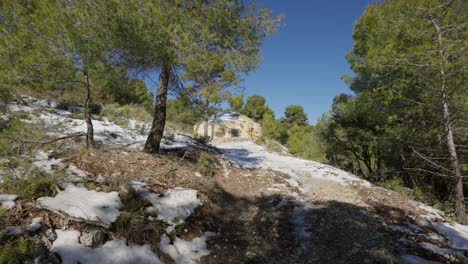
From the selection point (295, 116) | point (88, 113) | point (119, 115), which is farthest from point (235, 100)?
point (295, 116)

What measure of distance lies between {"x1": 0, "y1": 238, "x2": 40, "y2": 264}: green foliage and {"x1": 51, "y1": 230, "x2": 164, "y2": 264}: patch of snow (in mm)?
210

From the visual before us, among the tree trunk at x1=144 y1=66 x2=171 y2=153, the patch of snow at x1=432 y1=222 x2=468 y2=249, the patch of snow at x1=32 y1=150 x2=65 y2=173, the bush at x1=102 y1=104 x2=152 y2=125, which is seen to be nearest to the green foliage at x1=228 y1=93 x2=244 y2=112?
the bush at x1=102 y1=104 x2=152 y2=125

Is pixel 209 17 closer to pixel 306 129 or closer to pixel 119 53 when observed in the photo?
pixel 119 53

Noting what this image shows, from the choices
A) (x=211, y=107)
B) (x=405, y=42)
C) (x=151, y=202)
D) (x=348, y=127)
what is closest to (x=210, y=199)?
(x=151, y=202)

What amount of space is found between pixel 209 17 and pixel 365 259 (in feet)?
18.6

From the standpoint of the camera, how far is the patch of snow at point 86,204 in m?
3.13

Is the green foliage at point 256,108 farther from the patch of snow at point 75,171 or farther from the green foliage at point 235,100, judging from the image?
Answer: the patch of snow at point 75,171

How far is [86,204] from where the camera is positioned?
11.1 feet

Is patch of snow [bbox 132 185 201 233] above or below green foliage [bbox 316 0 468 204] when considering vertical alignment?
below

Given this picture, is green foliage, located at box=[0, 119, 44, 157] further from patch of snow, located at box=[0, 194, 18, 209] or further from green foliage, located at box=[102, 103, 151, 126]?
green foliage, located at box=[102, 103, 151, 126]

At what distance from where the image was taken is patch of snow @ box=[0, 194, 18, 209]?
2902mm

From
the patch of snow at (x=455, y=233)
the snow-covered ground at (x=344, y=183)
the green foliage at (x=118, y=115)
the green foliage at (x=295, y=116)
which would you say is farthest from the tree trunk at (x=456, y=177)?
the green foliage at (x=295, y=116)

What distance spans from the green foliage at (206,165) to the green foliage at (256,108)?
31.7m

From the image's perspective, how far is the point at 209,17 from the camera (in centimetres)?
512
